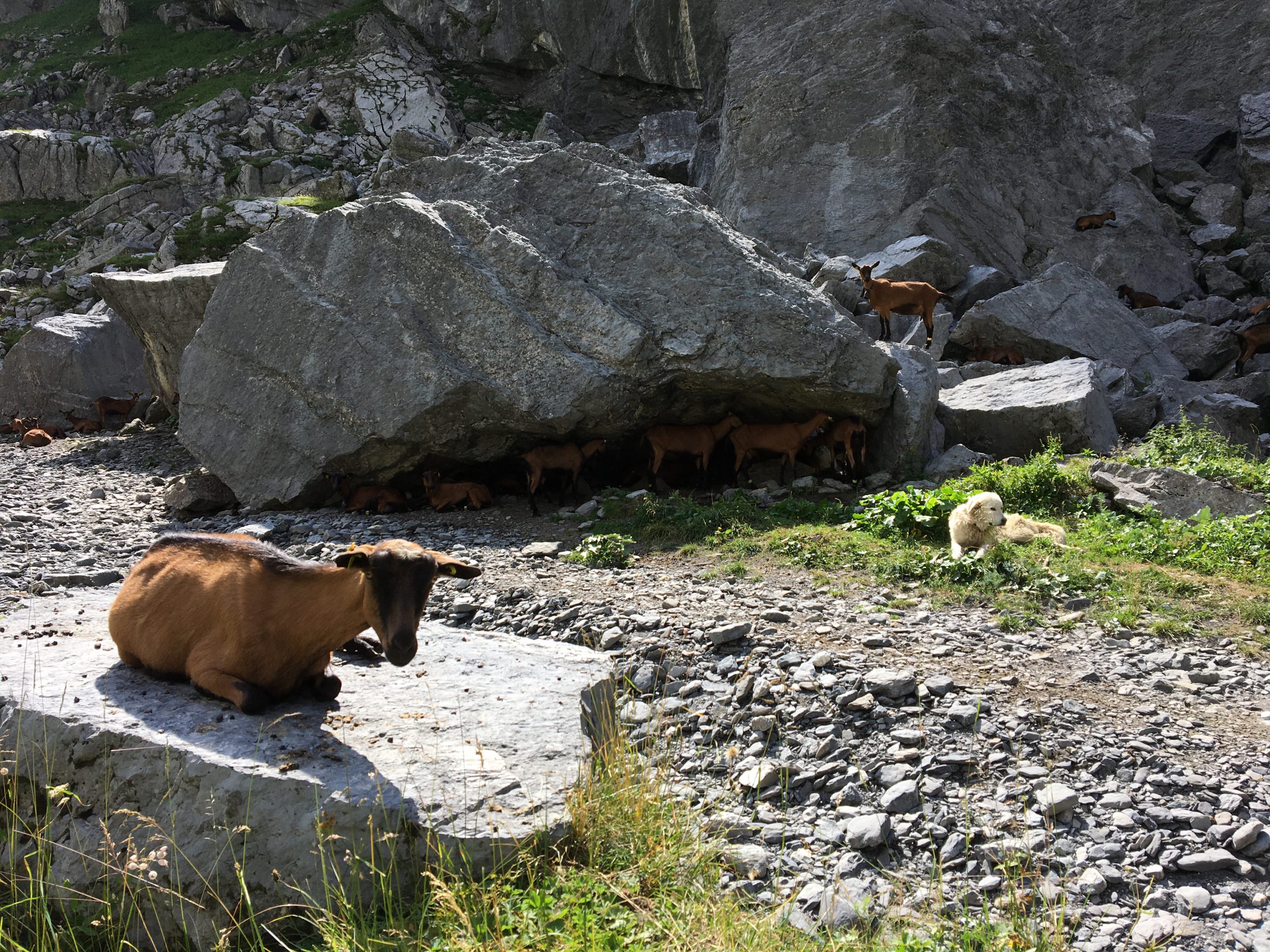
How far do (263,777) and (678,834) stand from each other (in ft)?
6.54

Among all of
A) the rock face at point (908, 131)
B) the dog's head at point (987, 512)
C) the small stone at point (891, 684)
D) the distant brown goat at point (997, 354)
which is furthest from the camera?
the rock face at point (908, 131)

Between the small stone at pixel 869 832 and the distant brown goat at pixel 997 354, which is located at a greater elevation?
the distant brown goat at pixel 997 354

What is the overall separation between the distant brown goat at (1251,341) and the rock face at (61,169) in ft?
149

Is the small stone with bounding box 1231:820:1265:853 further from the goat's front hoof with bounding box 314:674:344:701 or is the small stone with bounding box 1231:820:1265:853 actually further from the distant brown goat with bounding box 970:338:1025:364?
the distant brown goat with bounding box 970:338:1025:364

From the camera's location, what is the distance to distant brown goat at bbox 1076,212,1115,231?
894 inches

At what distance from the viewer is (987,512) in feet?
28.6

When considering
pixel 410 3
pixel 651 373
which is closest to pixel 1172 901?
pixel 651 373

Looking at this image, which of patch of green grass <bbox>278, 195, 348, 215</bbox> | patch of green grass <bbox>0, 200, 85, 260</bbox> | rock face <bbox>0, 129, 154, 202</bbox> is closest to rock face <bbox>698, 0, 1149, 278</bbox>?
patch of green grass <bbox>278, 195, 348, 215</bbox>

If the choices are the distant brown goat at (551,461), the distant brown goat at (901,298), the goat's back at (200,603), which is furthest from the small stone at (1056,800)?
the distant brown goat at (901,298)

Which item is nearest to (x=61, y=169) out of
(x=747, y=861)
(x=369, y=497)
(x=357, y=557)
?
(x=369, y=497)

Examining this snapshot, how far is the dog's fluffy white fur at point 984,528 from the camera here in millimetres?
8742

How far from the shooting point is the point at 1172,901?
13.6 feet

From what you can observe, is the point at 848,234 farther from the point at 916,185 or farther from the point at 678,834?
the point at 678,834

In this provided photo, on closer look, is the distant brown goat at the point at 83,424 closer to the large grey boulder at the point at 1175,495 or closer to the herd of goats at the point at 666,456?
the herd of goats at the point at 666,456
